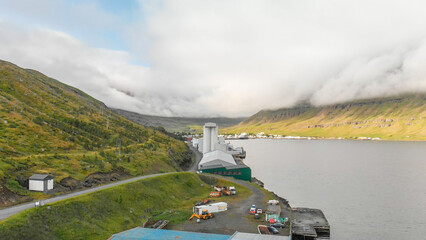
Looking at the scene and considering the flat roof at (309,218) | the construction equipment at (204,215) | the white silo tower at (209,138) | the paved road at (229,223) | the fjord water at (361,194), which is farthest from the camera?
the white silo tower at (209,138)

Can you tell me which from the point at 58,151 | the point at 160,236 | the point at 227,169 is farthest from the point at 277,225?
the point at 58,151

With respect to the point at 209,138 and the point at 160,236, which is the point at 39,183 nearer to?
the point at 160,236

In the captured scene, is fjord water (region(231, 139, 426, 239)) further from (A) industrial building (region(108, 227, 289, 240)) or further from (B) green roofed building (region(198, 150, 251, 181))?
(A) industrial building (region(108, 227, 289, 240))

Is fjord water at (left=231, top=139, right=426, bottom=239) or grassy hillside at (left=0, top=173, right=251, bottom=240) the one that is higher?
grassy hillside at (left=0, top=173, right=251, bottom=240)

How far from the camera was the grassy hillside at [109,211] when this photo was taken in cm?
2973

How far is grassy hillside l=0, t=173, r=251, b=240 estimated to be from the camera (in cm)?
2973

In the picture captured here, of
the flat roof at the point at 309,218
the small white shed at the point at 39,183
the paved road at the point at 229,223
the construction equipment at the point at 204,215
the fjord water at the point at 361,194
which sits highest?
the small white shed at the point at 39,183

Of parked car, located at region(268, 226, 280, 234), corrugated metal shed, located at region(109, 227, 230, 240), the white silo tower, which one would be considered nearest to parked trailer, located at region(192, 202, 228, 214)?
parked car, located at region(268, 226, 280, 234)

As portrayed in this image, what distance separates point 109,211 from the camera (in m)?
39.3

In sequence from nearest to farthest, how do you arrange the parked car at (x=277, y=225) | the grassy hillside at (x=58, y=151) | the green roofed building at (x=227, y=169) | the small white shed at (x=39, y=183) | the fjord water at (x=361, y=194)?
the parked car at (x=277, y=225)
the small white shed at (x=39, y=183)
the grassy hillside at (x=58, y=151)
the fjord water at (x=361, y=194)
the green roofed building at (x=227, y=169)

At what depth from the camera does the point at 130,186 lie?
158 feet

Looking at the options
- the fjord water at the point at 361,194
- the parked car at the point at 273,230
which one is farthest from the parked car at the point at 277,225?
the fjord water at the point at 361,194

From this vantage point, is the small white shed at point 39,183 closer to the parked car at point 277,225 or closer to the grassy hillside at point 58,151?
the grassy hillside at point 58,151

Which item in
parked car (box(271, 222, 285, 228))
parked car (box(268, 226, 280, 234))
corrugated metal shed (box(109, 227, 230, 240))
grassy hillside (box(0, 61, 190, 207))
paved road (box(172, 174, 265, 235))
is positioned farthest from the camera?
grassy hillside (box(0, 61, 190, 207))
